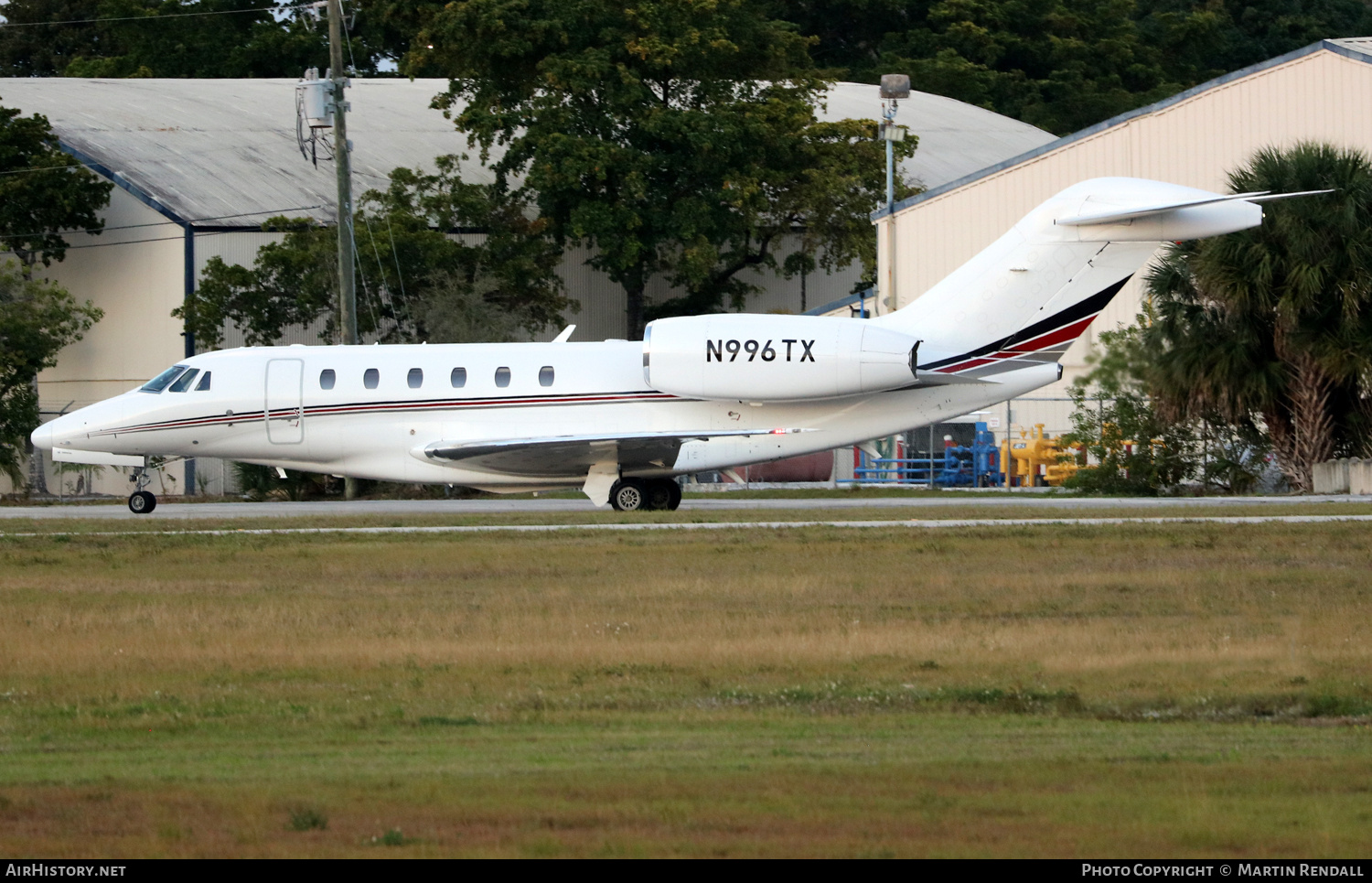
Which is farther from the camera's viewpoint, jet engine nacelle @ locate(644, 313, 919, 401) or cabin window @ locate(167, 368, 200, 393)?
A: cabin window @ locate(167, 368, 200, 393)

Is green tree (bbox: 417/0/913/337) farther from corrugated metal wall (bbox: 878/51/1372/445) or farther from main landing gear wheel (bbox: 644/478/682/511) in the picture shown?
main landing gear wheel (bbox: 644/478/682/511)

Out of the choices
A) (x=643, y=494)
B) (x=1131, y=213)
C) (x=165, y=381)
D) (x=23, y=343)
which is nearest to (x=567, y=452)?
(x=643, y=494)

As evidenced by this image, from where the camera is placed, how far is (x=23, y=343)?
4125 centimetres

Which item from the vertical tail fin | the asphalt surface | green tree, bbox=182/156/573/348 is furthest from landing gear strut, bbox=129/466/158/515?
the vertical tail fin

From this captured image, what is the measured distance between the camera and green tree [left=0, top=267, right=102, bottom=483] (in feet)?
131

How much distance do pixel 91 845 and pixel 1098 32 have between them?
71.2 metres

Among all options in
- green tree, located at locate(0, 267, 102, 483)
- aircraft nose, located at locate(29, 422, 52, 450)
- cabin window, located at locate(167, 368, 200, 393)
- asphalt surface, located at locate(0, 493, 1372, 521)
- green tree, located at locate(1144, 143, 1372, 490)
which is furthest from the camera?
green tree, located at locate(0, 267, 102, 483)

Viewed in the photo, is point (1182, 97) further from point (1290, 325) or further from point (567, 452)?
point (567, 452)

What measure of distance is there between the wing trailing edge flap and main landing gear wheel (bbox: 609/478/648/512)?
32cm

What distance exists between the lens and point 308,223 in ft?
152

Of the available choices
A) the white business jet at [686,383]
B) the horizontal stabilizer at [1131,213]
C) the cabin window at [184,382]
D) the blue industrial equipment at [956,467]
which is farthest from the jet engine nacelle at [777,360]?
the blue industrial equipment at [956,467]

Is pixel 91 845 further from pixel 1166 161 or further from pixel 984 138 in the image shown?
pixel 984 138

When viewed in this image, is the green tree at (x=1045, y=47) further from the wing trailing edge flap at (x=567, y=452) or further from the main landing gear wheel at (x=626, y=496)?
the wing trailing edge flap at (x=567, y=452)

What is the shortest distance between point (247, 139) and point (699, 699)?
4363 centimetres
